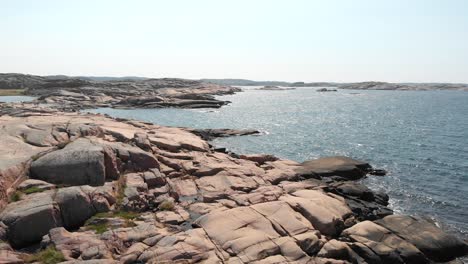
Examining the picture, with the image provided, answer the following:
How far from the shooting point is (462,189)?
35.5 metres

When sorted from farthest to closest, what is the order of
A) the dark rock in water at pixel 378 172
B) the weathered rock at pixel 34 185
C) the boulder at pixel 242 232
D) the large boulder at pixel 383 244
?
the dark rock in water at pixel 378 172
the weathered rock at pixel 34 185
the large boulder at pixel 383 244
the boulder at pixel 242 232

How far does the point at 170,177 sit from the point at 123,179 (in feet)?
14.4

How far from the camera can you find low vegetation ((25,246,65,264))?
17.5m

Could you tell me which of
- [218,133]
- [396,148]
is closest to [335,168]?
[396,148]

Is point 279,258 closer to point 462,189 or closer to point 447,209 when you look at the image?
point 447,209

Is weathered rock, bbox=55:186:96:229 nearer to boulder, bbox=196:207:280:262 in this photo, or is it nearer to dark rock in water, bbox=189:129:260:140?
boulder, bbox=196:207:280:262

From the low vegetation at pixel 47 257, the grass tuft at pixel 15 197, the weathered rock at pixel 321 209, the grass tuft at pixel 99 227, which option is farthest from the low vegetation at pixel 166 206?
the grass tuft at pixel 15 197

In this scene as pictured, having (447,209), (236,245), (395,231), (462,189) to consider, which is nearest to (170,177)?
(236,245)

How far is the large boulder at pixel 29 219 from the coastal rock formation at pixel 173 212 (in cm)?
5

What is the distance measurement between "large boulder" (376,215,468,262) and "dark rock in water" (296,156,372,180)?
11.4 meters

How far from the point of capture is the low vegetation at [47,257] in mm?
17484

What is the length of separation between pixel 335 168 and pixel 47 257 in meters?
28.3

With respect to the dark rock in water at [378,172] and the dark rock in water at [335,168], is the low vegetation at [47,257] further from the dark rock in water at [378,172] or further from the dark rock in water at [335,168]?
the dark rock in water at [378,172]

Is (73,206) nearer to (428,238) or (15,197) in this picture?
(15,197)
